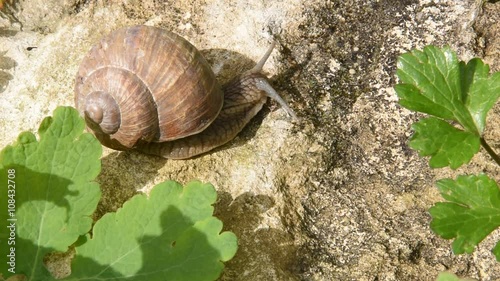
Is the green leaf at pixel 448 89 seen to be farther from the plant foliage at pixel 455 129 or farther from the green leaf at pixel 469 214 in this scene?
the green leaf at pixel 469 214

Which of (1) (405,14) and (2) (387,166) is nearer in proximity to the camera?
(2) (387,166)

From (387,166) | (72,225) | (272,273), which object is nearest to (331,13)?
(387,166)

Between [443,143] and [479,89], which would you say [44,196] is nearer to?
[443,143]

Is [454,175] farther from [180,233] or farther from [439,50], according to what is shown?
[180,233]

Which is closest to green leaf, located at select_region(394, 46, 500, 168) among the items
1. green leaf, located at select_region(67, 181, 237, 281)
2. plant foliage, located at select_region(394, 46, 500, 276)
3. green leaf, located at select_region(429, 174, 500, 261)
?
plant foliage, located at select_region(394, 46, 500, 276)

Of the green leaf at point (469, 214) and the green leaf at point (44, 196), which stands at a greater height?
the green leaf at point (469, 214)

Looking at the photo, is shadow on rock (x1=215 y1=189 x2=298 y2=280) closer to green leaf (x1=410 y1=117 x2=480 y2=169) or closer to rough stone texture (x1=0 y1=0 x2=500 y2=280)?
rough stone texture (x1=0 y1=0 x2=500 y2=280)

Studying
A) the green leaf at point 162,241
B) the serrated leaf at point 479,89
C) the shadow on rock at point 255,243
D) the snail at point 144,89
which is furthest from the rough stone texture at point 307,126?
the serrated leaf at point 479,89
